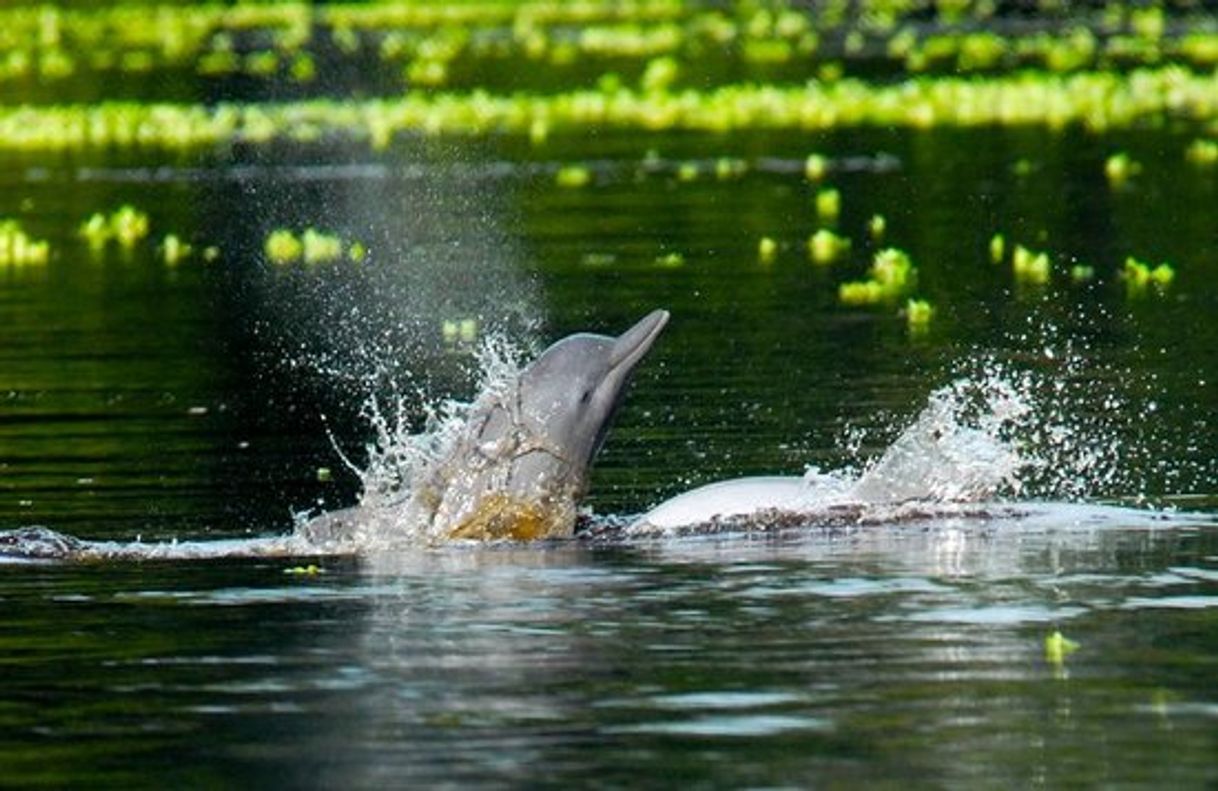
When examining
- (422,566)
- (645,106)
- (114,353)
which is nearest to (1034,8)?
(645,106)

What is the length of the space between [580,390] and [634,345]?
11.6 inches

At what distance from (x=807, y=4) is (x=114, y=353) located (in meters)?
48.8

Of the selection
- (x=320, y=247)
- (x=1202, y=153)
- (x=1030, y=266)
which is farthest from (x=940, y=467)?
(x=1202, y=153)

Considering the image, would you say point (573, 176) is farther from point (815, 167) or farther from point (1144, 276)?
point (1144, 276)

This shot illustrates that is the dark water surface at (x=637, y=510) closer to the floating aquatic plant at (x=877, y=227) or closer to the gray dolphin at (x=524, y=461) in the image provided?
the floating aquatic plant at (x=877, y=227)

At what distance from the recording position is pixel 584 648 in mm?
12047

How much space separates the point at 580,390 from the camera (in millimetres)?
15234

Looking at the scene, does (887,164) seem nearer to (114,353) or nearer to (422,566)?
(114,353)

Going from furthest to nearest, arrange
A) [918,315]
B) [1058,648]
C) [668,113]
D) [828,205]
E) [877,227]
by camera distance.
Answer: [668,113] → [828,205] → [877,227] → [918,315] → [1058,648]

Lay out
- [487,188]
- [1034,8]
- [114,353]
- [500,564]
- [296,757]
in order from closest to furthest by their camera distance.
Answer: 1. [296,757]
2. [500,564]
3. [114,353]
4. [487,188]
5. [1034,8]

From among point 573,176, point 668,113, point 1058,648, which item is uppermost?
point 668,113

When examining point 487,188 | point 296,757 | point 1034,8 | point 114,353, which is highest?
point 1034,8

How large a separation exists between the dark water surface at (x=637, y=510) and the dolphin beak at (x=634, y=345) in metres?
0.81

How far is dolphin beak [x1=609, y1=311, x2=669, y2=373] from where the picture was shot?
1523 cm
